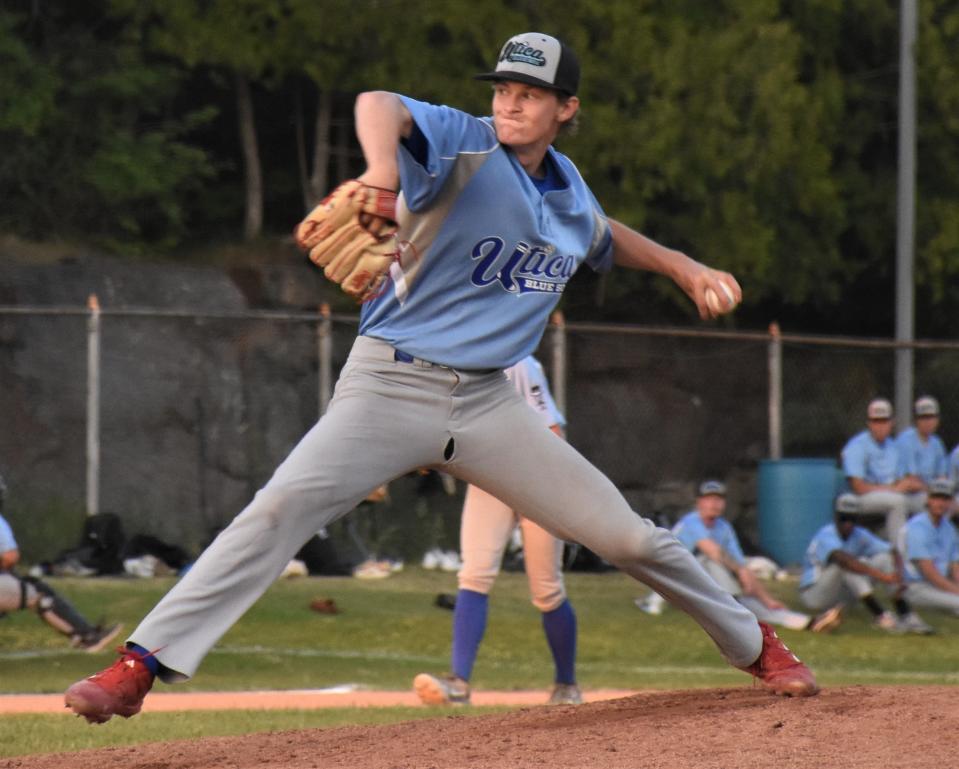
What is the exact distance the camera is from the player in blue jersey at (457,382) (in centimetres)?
462

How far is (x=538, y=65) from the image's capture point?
4926mm

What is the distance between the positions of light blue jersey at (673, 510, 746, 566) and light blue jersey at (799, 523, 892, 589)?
69 cm

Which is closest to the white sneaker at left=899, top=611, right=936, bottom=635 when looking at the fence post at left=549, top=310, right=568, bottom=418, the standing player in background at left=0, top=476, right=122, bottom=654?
the fence post at left=549, top=310, right=568, bottom=418

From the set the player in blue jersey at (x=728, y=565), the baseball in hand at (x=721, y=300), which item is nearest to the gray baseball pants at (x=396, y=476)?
the baseball in hand at (x=721, y=300)

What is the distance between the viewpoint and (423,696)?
300 inches

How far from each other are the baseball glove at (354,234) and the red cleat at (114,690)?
4.10 ft

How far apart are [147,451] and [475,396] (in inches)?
422

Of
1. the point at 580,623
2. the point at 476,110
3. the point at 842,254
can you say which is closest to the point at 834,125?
the point at 842,254

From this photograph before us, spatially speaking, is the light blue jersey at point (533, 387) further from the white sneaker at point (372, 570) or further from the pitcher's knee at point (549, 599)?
the white sneaker at point (372, 570)

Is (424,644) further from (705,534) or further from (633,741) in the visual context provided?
(633,741)

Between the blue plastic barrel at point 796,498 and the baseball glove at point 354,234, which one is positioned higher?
the baseball glove at point 354,234

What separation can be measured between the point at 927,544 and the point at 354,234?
10.3 meters

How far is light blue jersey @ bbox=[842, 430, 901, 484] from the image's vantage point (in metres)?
14.4

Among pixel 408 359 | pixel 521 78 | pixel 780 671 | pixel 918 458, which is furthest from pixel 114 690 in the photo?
pixel 918 458
